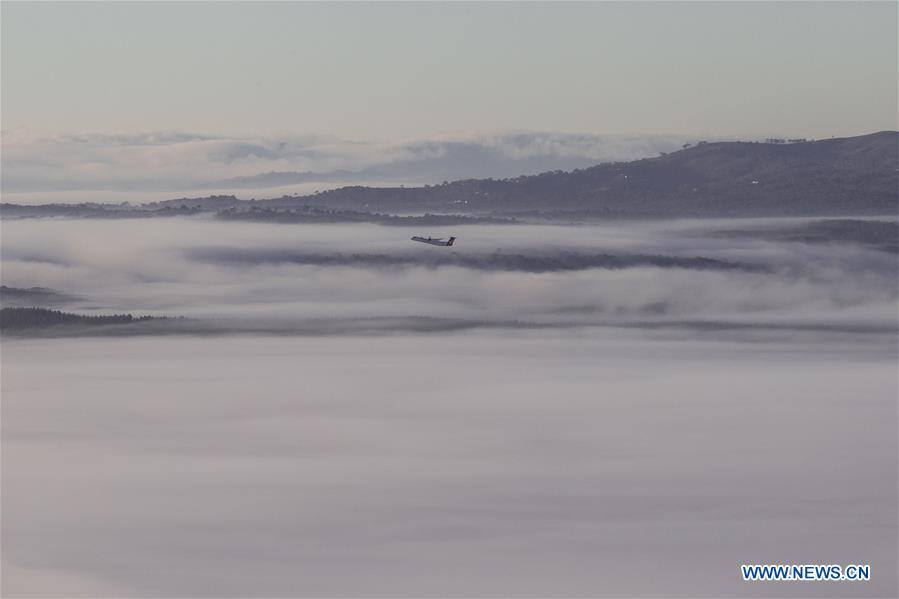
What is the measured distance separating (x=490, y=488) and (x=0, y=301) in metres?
115

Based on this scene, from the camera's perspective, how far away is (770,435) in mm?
138625

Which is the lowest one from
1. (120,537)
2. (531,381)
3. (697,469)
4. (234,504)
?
(120,537)

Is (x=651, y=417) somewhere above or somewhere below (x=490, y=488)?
above

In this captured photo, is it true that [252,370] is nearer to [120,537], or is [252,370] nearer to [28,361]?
[28,361]

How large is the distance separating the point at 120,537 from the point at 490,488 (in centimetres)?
2804

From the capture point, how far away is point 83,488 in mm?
99375

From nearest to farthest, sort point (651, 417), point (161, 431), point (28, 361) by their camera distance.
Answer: point (161, 431)
point (651, 417)
point (28, 361)

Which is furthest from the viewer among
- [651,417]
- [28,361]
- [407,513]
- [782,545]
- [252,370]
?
[252,370]

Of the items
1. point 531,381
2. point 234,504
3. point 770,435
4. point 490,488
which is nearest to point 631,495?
point 490,488

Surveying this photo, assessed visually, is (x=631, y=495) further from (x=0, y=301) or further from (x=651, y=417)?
(x=0, y=301)

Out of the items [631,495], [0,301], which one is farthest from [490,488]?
[0,301]

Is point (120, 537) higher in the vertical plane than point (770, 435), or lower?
lower

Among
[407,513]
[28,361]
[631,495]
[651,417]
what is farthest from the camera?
[28,361]

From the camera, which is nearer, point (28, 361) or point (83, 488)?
point (83, 488)
